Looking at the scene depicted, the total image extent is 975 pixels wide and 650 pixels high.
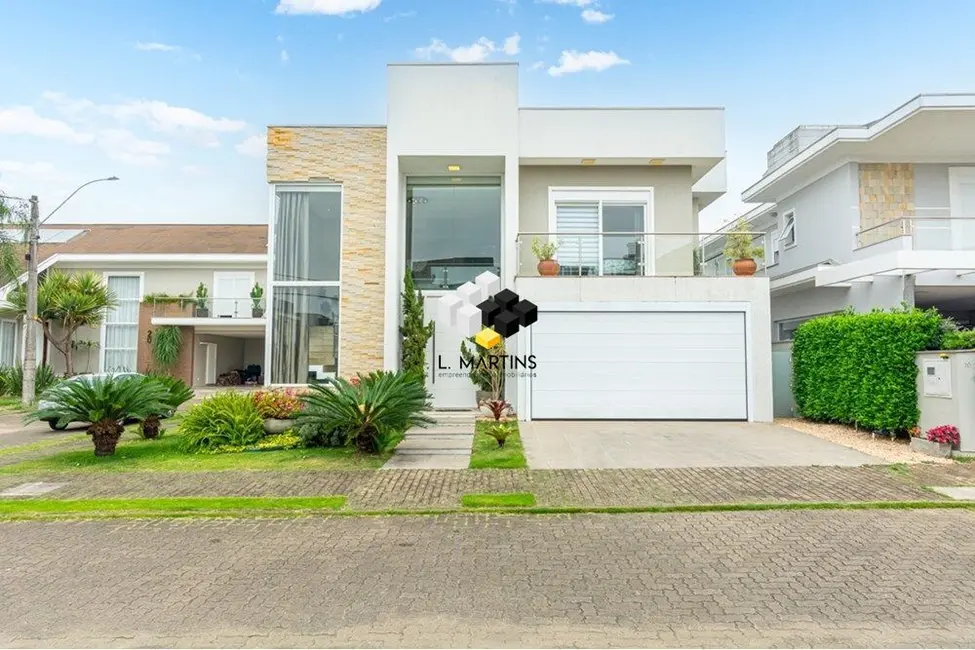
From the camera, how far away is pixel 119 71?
1382cm

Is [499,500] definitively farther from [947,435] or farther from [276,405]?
[947,435]

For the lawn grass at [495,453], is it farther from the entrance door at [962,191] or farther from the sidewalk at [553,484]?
the entrance door at [962,191]

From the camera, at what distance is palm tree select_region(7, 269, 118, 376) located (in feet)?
65.8

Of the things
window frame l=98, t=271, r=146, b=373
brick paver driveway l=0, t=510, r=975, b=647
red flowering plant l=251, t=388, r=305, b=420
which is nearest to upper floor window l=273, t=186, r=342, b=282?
red flowering plant l=251, t=388, r=305, b=420

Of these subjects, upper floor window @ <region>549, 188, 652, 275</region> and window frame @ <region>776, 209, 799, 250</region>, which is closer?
upper floor window @ <region>549, 188, 652, 275</region>

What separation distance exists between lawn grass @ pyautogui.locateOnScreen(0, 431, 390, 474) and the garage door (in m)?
4.89

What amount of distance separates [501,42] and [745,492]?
514 inches

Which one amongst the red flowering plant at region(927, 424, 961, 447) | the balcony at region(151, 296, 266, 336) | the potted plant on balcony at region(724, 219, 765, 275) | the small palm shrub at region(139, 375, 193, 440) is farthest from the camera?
the balcony at region(151, 296, 266, 336)

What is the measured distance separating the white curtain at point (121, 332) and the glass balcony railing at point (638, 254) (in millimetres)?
18298

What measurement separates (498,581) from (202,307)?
21.7 metres

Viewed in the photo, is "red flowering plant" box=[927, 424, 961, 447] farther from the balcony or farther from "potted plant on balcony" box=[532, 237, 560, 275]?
the balcony

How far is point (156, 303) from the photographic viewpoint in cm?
2245

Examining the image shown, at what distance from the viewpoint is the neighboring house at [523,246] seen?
1231cm

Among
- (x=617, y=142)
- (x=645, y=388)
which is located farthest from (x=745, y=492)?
(x=617, y=142)
